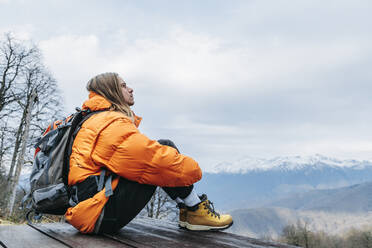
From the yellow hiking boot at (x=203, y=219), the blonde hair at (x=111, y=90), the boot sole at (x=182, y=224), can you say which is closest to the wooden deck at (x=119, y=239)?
the yellow hiking boot at (x=203, y=219)

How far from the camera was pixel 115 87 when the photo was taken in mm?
3238

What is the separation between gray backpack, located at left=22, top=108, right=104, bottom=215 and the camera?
2713 millimetres

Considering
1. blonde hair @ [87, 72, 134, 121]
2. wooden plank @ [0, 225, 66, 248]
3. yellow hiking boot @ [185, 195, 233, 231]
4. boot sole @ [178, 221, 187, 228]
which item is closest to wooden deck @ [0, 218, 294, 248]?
wooden plank @ [0, 225, 66, 248]

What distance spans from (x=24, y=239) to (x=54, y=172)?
0.58 meters

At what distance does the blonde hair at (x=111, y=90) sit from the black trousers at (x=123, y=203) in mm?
709

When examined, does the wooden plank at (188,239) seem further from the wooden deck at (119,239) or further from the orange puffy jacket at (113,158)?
the orange puffy jacket at (113,158)

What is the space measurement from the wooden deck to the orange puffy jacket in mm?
193

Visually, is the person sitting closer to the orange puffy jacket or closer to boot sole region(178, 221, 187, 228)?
the orange puffy jacket

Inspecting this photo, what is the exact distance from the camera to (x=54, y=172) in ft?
9.24

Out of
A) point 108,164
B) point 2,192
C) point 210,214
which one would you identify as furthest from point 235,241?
point 2,192

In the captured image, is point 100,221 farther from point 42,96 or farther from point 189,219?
point 42,96

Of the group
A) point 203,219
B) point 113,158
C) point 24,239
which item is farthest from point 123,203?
point 203,219

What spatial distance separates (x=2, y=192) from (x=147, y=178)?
23291 mm

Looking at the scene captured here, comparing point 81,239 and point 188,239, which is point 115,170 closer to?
point 81,239
